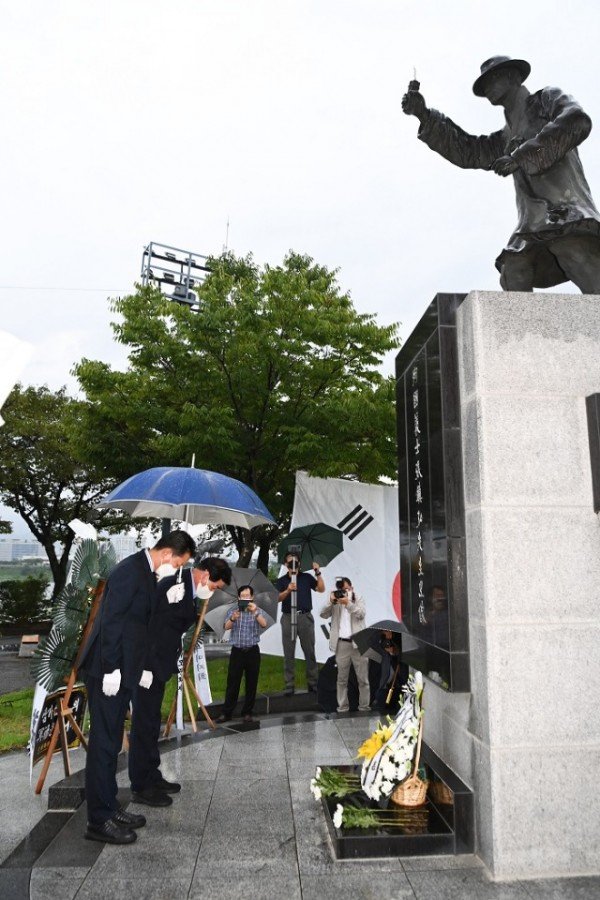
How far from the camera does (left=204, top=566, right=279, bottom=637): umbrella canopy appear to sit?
28.4 feet

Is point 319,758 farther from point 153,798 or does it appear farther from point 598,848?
point 598,848

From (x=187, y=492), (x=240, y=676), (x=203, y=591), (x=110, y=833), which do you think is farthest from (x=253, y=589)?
(x=110, y=833)

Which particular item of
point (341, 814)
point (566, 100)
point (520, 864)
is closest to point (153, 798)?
point (341, 814)

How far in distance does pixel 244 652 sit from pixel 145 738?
9.57 feet

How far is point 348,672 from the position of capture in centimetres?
837

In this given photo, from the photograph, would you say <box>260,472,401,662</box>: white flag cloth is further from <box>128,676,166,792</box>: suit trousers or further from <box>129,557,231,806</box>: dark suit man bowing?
<box>128,676,166,792</box>: suit trousers

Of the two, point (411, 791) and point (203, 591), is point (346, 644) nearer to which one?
point (203, 591)

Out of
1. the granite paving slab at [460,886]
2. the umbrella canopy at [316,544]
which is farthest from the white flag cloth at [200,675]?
the granite paving slab at [460,886]

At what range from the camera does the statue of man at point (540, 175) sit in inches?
168

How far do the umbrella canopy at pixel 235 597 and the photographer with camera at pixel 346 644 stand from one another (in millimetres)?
780

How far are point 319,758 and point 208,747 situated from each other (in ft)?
3.89

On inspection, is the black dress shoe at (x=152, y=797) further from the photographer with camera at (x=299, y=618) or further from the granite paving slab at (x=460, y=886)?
the photographer with camera at (x=299, y=618)

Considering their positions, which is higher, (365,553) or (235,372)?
(235,372)

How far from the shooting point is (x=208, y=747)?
632 centimetres
